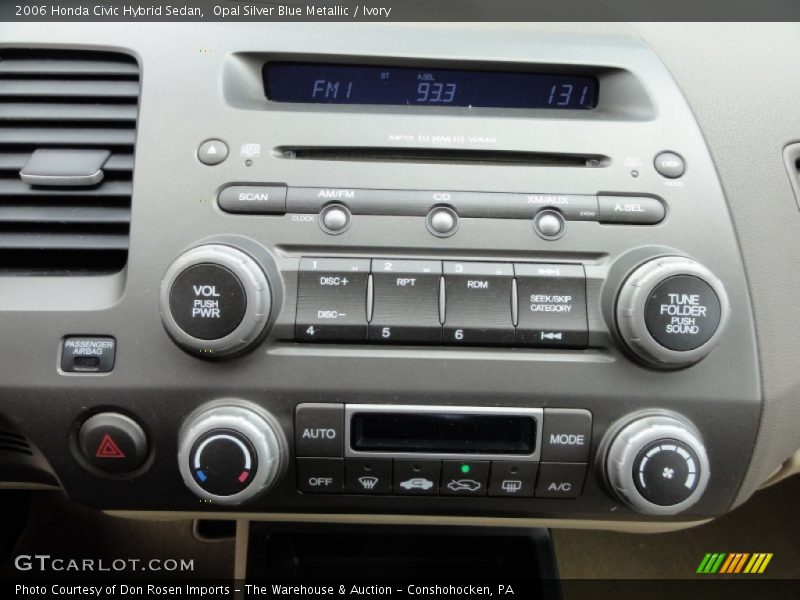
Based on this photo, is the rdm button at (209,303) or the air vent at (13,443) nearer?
the rdm button at (209,303)

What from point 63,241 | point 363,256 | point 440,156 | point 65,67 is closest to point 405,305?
point 363,256

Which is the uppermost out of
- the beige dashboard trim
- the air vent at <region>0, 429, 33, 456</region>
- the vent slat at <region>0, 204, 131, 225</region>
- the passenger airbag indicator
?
the vent slat at <region>0, 204, 131, 225</region>

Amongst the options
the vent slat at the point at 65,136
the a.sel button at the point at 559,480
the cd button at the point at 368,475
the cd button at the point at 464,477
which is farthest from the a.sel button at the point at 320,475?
the vent slat at the point at 65,136

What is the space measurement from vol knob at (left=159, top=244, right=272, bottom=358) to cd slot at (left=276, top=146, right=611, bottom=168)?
171 millimetres

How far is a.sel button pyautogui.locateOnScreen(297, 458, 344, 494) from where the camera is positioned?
77 centimetres

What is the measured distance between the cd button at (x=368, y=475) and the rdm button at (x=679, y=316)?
13.4 inches

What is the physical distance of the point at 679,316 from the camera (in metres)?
0.71

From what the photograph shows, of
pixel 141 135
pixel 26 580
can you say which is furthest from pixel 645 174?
pixel 26 580

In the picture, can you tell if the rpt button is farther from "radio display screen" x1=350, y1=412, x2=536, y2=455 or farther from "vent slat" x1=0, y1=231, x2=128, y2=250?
"vent slat" x1=0, y1=231, x2=128, y2=250

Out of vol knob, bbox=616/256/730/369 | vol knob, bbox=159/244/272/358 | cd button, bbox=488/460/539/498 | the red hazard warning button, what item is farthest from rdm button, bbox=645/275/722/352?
the red hazard warning button

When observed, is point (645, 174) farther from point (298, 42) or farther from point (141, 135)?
point (141, 135)

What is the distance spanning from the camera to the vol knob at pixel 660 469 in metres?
0.72

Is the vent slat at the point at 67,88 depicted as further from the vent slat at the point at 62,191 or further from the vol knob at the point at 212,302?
the vol knob at the point at 212,302
